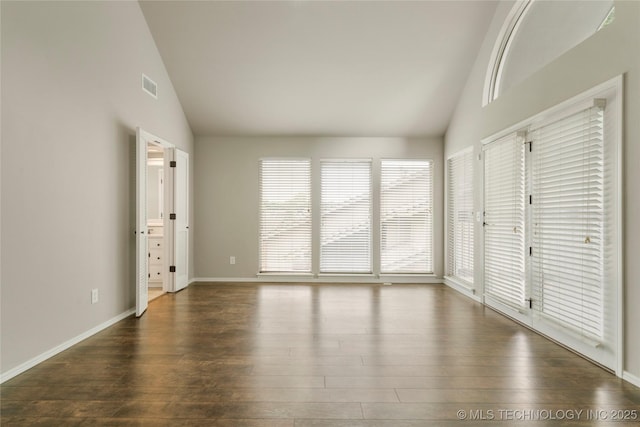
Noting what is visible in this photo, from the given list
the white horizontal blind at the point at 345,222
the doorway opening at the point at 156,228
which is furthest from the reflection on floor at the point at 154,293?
the white horizontal blind at the point at 345,222

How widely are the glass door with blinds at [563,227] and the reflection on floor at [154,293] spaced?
466cm

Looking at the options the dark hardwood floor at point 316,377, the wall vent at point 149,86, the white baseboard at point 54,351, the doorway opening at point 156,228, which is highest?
the wall vent at point 149,86

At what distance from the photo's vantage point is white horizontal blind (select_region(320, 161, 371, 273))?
631 cm

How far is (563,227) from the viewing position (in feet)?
10.6

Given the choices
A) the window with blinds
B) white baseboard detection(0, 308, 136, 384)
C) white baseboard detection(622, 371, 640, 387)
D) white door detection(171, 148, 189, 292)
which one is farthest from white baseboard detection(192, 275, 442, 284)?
white baseboard detection(622, 371, 640, 387)

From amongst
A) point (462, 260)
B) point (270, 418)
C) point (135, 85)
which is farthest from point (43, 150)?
point (462, 260)

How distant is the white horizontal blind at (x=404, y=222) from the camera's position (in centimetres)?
632

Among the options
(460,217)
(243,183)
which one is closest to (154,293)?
(243,183)

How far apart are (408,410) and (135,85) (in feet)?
14.9

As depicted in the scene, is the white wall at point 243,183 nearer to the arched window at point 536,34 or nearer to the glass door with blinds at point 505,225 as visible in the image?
the glass door with blinds at point 505,225

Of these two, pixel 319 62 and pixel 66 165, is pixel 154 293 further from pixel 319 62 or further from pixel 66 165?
pixel 319 62

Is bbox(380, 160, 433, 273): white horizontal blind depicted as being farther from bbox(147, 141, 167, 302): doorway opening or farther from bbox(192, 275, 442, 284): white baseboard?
bbox(147, 141, 167, 302): doorway opening

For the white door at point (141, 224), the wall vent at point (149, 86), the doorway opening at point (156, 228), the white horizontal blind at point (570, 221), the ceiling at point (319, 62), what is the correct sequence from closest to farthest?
the white horizontal blind at point (570, 221) → the white door at point (141, 224) → the ceiling at point (319, 62) → the wall vent at point (149, 86) → the doorway opening at point (156, 228)

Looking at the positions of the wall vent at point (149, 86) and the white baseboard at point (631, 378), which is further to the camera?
the wall vent at point (149, 86)
